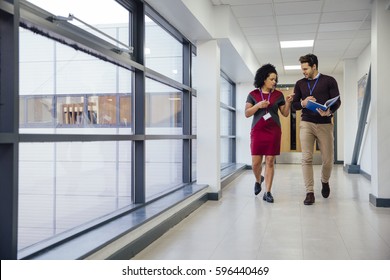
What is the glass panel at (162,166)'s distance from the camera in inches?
163

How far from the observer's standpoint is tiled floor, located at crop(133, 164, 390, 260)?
2.64 metres

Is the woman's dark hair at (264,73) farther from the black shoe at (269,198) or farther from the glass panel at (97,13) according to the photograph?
the glass panel at (97,13)

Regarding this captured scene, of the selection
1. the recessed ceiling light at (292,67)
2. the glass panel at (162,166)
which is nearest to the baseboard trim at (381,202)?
the glass panel at (162,166)

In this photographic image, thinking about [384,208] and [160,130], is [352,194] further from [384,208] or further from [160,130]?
[160,130]

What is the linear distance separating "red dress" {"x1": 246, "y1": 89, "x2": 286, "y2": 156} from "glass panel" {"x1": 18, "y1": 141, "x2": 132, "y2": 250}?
1.78 m

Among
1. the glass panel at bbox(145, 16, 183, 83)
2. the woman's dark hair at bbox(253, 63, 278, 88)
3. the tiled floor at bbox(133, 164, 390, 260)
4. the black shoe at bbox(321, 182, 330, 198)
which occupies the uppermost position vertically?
the glass panel at bbox(145, 16, 183, 83)

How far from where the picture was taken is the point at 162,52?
15.2 feet

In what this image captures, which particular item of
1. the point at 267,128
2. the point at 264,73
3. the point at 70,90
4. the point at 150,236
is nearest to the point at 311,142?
the point at 267,128

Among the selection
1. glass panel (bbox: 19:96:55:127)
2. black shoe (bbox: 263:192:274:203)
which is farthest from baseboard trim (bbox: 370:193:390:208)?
glass panel (bbox: 19:96:55:127)

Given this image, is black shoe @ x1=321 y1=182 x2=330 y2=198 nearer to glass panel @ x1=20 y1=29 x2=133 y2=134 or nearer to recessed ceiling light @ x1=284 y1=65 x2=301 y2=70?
glass panel @ x1=20 y1=29 x2=133 y2=134

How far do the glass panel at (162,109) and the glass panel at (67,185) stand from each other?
0.83m

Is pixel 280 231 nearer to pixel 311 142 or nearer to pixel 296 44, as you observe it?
pixel 311 142

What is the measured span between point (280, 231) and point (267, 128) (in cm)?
164

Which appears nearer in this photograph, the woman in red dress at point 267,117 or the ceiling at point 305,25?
the woman in red dress at point 267,117
